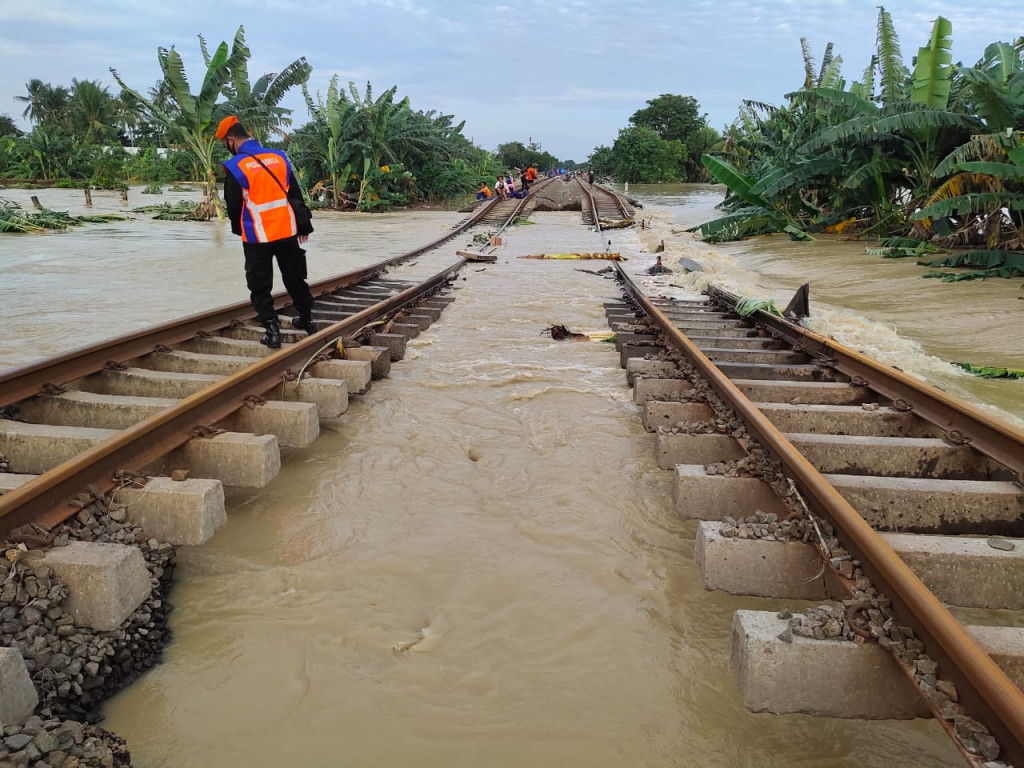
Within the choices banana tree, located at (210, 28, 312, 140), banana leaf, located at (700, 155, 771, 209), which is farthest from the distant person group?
banana leaf, located at (700, 155, 771, 209)

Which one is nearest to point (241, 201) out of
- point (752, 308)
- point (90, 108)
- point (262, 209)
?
point (262, 209)

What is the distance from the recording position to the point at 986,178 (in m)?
9.36

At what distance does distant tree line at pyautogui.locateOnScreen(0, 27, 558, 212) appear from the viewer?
58.4ft

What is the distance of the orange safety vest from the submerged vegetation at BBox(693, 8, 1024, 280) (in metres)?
7.68

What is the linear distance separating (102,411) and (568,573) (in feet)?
8.33

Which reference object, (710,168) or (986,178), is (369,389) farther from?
(710,168)

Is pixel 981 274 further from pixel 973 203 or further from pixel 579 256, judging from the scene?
pixel 579 256

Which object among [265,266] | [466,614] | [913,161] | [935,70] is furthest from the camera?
[913,161]

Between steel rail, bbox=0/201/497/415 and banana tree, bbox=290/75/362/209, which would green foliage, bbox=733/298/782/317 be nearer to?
steel rail, bbox=0/201/497/415

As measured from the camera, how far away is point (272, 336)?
197 inches

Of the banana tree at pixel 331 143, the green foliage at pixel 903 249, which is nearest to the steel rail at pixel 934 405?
the green foliage at pixel 903 249

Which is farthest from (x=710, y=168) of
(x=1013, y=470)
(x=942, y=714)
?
(x=942, y=714)

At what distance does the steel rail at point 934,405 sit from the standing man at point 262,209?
3.88m

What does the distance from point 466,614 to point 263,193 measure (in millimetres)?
3714
